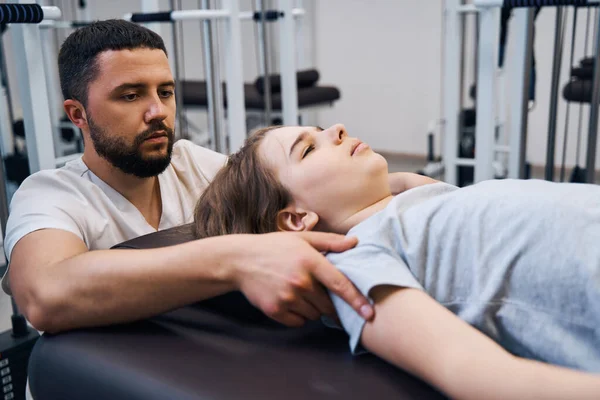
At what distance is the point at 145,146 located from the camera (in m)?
1.28

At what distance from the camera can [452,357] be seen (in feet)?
2.26

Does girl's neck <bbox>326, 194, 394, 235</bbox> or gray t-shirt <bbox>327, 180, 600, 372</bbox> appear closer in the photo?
gray t-shirt <bbox>327, 180, 600, 372</bbox>

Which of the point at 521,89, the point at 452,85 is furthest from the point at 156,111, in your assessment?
the point at 452,85

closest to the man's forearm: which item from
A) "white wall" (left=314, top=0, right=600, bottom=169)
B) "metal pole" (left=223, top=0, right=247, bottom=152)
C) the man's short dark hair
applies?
the man's short dark hair

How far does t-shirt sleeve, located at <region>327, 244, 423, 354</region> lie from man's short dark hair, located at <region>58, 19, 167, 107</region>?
708 mm

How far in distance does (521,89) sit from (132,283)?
1.48 meters

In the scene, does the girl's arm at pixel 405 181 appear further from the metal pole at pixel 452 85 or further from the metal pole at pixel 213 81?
the metal pole at pixel 452 85

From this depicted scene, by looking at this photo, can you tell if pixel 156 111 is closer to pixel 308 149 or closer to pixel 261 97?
pixel 308 149

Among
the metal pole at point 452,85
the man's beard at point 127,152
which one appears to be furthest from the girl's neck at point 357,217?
the metal pole at point 452,85

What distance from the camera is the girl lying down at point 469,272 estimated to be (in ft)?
2.26

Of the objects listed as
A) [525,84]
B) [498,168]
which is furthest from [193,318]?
[498,168]

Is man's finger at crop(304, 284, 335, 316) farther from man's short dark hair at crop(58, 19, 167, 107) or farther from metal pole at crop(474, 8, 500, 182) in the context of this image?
metal pole at crop(474, 8, 500, 182)

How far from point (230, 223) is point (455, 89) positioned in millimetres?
2196

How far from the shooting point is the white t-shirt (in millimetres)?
1107
